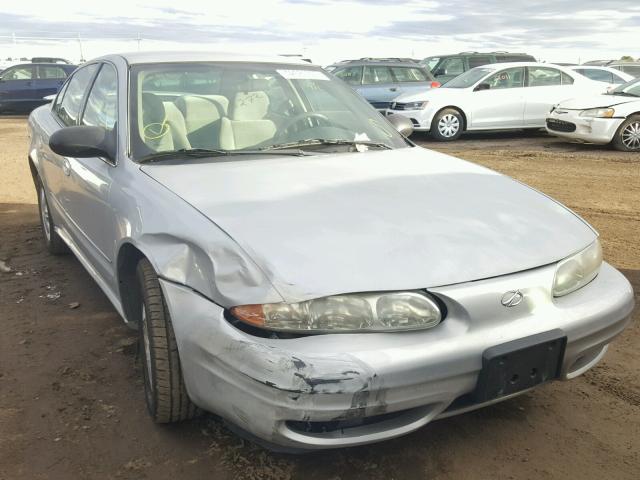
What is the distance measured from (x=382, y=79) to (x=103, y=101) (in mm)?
10975

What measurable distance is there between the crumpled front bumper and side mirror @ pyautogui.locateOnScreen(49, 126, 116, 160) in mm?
1059

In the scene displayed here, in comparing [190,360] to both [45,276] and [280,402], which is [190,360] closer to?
[280,402]

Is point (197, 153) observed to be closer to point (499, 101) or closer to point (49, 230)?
point (49, 230)

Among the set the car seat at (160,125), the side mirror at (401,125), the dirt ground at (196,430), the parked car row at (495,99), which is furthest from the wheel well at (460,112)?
the car seat at (160,125)

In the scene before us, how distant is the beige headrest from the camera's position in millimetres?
3297

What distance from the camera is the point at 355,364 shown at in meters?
1.81

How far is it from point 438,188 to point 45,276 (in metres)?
3.04

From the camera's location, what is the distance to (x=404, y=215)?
7.51 feet

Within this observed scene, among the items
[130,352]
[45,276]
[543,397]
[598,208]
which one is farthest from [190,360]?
[598,208]

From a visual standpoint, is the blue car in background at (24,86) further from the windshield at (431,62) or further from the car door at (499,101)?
the car door at (499,101)

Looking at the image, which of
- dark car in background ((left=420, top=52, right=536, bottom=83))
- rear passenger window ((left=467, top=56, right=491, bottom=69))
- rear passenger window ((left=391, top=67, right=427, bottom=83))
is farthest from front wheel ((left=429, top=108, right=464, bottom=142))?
rear passenger window ((left=467, top=56, right=491, bottom=69))

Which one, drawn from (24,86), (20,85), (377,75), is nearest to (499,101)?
(377,75)

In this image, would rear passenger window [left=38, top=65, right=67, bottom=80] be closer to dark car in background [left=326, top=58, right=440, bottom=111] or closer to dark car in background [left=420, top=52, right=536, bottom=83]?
dark car in background [left=326, top=58, right=440, bottom=111]

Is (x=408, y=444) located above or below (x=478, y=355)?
below
